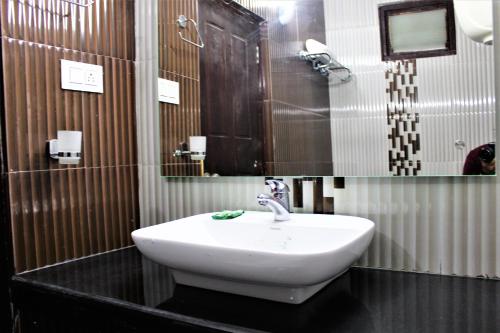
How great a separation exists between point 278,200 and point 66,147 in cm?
65

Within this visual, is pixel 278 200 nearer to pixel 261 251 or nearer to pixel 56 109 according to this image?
pixel 261 251

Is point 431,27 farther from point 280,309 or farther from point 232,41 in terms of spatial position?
point 280,309

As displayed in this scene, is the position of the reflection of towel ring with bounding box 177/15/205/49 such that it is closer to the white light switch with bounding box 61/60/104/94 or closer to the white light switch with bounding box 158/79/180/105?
the white light switch with bounding box 158/79/180/105

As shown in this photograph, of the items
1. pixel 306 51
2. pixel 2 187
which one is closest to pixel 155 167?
pixel 2 187

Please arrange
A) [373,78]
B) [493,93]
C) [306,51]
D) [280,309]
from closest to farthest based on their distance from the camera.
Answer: [280,309], [493,93], [373,78], [306,51]

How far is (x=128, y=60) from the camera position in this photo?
4.98 feet

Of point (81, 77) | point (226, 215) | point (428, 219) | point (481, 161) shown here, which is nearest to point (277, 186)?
point (226, 215)

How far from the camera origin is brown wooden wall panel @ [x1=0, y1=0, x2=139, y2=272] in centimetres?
119

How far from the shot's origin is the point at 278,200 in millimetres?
1156

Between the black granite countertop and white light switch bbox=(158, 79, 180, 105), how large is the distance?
0.62 meters

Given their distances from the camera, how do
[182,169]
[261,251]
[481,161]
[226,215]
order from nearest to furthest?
[261,251] → [481,161] → [226,215] → [182,169]

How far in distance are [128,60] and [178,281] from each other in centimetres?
88

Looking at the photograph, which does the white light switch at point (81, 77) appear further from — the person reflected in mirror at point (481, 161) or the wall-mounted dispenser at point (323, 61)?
the person reflected in mirror at point (481, 161)

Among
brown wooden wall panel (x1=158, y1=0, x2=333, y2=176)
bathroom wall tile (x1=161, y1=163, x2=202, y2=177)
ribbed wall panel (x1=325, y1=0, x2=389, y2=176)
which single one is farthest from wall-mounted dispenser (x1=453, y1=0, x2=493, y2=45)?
bathroom wall tile (x1=161, y1=163, x2=202, y2=177)
